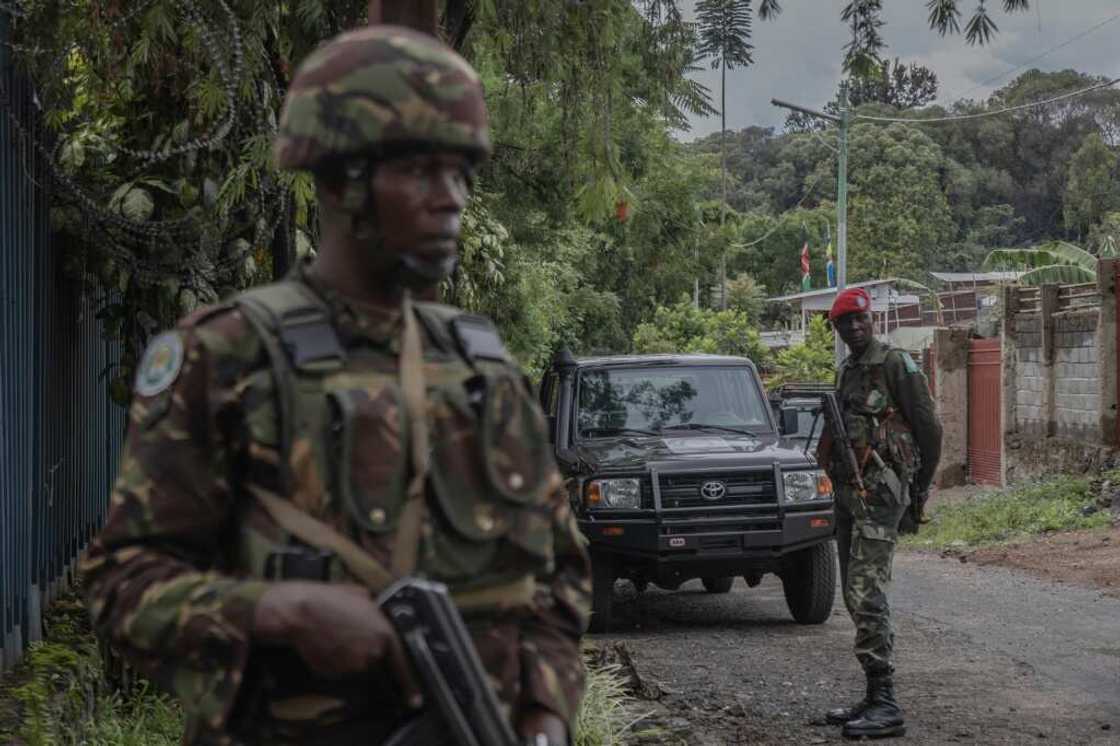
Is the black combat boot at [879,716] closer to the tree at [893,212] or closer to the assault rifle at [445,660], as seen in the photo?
the assault rifle at [445,660]

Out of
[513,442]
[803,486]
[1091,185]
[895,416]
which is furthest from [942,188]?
[513,442]

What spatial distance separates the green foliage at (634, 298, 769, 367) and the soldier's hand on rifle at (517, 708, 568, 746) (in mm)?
30470

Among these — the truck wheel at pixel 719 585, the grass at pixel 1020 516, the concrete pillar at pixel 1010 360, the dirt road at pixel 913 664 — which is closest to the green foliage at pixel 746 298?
the concrete pillar at pixel 1010 360

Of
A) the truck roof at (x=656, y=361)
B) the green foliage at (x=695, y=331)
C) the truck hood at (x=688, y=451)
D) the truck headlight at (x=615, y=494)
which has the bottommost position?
the truck headlight at (x=615, y=494)

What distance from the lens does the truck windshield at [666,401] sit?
1066cm

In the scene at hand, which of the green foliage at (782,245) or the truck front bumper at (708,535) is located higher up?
the green foliage at (782,245)

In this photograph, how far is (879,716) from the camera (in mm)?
6672

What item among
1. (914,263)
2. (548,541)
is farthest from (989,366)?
Answer: (914,263)

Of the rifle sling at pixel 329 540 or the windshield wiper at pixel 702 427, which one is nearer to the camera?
A: the rifle sling at pixel 329 540

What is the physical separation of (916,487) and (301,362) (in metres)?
5.46

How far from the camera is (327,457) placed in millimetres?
1888

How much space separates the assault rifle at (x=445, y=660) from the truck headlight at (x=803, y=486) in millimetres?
8173

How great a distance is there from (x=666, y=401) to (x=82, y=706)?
6.06 meters

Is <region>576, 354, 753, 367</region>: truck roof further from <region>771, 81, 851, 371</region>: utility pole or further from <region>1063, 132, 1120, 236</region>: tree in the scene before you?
<region>1063, 132, 1120, 236</region>: tree
